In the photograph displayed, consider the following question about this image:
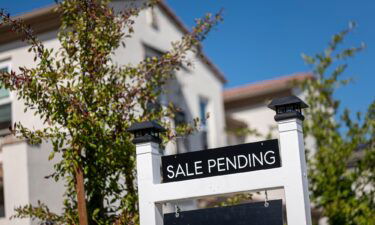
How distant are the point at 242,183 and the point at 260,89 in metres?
21.4

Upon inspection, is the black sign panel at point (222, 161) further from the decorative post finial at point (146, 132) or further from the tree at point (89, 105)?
the tree at point (89, 105)

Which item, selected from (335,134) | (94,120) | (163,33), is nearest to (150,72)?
(94,120)

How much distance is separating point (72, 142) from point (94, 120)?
1.49ft

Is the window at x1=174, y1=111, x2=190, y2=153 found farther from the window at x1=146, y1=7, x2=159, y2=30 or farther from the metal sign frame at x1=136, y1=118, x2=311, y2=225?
the metal sign frame at x1=136, y1=118, x2=311, y2=225

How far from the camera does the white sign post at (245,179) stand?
7.74 meters

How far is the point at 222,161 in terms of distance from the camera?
8273 mm

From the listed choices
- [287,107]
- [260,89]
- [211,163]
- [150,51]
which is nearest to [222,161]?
[211,163]

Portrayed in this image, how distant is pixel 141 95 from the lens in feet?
37.5

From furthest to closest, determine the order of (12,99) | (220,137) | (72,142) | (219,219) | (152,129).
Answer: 1. (220,137)
2. (12,99)
3. (72,142)
4. (152,129)
5. (219,219)

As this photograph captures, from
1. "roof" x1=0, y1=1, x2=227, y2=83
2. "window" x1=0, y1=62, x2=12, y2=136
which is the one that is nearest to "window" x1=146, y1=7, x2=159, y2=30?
"roof" x1=0, y1=1, x2=227, y2=83

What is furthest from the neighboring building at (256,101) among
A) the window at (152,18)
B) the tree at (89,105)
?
the tree at (89,105)

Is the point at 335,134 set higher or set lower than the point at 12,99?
lower

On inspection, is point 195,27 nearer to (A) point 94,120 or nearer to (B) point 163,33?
(A) point 94,120

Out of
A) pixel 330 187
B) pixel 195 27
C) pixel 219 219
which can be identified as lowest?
pixel 219 219
